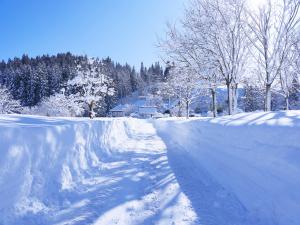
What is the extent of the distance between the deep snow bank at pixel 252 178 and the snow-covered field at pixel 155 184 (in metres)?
0.02

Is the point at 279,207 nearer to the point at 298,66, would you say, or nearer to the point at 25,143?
the point at 25,143

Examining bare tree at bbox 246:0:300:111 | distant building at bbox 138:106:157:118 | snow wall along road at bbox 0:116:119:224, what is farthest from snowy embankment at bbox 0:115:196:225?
distant building at bbox 138:106:157:118

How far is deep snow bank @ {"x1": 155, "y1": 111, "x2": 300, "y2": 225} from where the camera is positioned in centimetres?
455

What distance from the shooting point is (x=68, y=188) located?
6.73 metres

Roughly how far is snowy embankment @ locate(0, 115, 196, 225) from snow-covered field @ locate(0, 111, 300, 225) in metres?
0.02

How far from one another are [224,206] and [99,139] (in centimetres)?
796

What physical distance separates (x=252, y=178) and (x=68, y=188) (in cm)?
378

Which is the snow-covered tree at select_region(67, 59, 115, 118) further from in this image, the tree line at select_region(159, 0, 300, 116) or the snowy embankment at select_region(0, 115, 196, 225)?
the snowy embankment at select_region(0, 115, 196, 225)

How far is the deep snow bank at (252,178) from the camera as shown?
4.55 m

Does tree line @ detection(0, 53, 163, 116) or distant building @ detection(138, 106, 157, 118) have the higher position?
tree line @ detection(0, 53, 163, 116)

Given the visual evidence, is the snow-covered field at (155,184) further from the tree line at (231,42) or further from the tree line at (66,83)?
the tree line at (66,83)

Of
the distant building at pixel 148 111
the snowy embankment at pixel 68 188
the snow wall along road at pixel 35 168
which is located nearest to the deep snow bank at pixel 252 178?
the snowy embankment at pixel 68 188

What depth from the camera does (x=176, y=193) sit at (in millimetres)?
6410

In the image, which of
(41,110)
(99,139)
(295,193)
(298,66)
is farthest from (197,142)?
(41,110)
